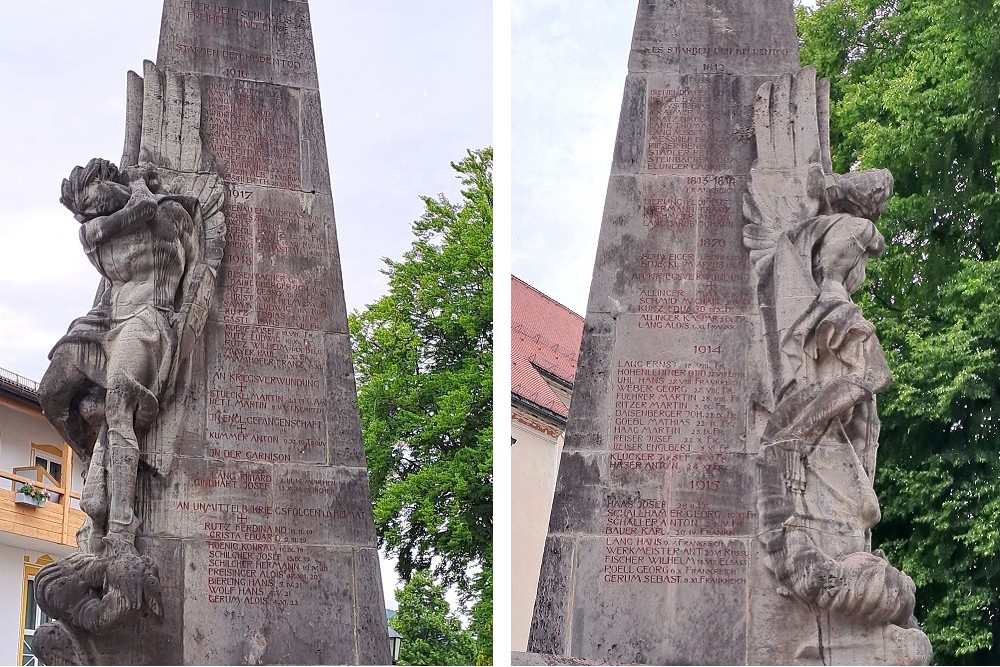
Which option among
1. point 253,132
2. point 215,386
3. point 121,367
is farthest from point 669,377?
point 121,367

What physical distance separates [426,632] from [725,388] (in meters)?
13.6

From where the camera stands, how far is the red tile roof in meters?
30.0

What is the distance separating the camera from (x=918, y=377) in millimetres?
16750

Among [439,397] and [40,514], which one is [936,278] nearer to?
[439,397]

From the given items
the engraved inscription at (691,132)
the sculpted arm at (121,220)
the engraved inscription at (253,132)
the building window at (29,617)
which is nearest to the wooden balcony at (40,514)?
the building window at (29,617)

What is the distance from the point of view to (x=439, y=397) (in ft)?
82.4

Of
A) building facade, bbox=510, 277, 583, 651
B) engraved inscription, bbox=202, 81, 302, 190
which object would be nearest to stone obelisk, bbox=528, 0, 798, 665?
engraved inscription, bbox=202, 81, 302, 190

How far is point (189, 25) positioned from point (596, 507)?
17.0 ft

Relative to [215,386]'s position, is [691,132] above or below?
above

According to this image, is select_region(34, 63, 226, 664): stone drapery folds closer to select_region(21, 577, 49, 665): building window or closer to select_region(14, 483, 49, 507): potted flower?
select_region(14, 483, 49, 507): potted flower

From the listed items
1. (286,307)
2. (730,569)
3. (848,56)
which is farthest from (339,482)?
(848,56)

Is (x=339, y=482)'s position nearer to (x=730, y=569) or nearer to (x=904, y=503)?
(x=730, y=569)

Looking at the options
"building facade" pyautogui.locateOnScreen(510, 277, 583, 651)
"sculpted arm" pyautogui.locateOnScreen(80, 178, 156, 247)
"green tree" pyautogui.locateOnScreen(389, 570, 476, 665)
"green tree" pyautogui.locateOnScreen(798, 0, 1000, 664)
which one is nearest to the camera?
"sculpted arm" pyautogui.locateOnScreen(80, 178, 156, 247)

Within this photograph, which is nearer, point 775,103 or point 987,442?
point 775,103
